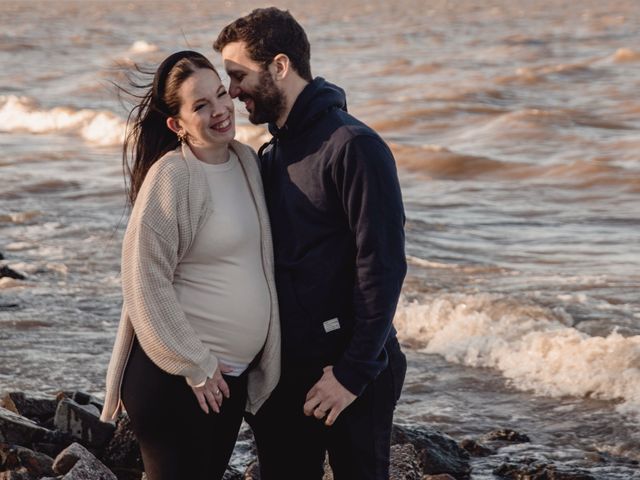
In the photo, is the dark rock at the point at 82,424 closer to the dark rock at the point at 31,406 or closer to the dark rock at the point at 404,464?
the dark rock at the point at 31,406

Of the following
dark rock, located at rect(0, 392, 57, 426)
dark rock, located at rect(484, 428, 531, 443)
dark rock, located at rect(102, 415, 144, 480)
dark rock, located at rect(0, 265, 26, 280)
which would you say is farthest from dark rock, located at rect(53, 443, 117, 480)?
dark rock, located at rect(0, 265, 26, 280)

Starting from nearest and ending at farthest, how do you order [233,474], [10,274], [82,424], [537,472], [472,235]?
[233,474], [82,424], [537,472], [10,274], [472,235]

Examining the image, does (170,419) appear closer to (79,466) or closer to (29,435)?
(79,466)

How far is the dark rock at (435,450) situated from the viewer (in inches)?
236

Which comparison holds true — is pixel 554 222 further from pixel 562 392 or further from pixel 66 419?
pixel 66 419

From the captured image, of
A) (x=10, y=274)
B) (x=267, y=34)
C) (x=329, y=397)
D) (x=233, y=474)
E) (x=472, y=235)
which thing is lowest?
(x=472, y=235)

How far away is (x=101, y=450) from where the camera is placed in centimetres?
581

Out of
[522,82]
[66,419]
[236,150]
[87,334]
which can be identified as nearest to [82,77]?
[522,82]

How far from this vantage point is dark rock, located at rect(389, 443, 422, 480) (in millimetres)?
5406

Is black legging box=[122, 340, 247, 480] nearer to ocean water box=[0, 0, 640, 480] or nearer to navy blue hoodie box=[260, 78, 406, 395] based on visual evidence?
navy blue hoodie box=[260, 78, 406, 395]

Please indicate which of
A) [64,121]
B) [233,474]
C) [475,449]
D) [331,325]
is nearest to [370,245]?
[331,325]

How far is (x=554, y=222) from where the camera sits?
13.6 m

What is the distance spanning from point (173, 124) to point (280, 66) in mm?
381

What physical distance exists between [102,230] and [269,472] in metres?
9.40
